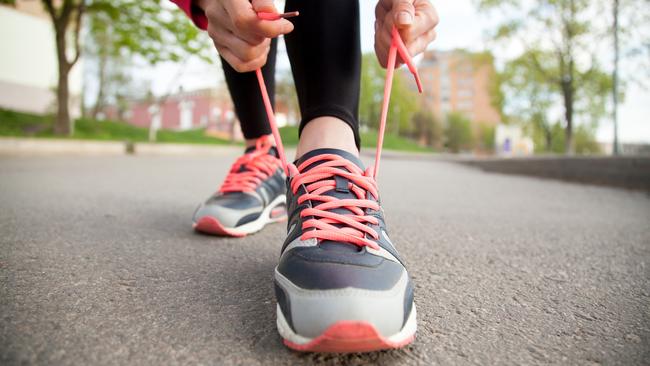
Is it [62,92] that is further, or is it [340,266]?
[62,92]

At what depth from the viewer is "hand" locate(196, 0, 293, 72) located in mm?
733

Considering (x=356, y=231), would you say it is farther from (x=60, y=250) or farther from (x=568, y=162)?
(x=568, y=162)

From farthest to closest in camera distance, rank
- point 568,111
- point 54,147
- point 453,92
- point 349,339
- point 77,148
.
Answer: point 453,92 < point 568,111 < point 77,148 < point 54,147 < point 349,339

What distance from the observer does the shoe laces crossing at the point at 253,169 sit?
4.31 ft

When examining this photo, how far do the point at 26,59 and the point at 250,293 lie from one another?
17113mm

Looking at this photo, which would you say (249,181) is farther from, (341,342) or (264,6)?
(341,342)

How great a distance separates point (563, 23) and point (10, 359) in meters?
17.9

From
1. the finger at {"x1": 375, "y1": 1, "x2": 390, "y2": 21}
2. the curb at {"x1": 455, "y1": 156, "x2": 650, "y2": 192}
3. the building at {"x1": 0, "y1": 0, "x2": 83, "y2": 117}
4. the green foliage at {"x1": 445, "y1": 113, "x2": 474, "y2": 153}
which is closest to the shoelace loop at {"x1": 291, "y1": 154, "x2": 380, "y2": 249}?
the finger at {"x1": 375, "y1": 1, "x2": 390, "y2": 21}

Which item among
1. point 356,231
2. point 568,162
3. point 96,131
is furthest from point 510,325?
point 96,131

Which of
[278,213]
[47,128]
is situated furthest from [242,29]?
[47,128]

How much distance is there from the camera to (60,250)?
1.00 metres

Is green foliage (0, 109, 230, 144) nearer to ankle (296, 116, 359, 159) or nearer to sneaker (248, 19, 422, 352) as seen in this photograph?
ankle (296, 116, 359, 159)

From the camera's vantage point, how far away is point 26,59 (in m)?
13.5

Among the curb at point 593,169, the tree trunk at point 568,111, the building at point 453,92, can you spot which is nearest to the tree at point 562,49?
the tree trunk at point 568,111
